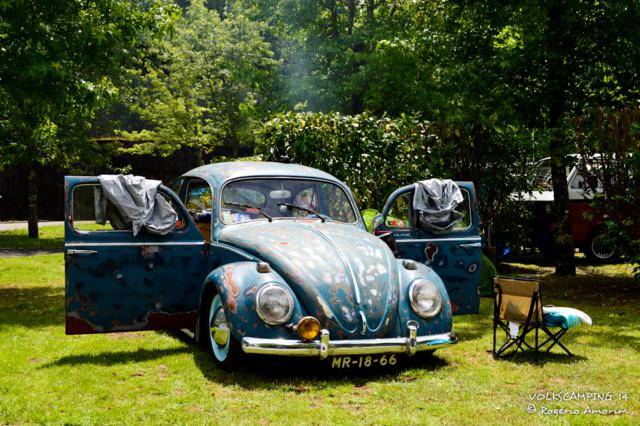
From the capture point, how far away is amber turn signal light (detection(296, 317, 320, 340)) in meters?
6.18

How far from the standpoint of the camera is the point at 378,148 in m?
13.1

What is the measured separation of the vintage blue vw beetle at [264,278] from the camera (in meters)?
6.29

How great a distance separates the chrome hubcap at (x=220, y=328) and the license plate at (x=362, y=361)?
3.38ft

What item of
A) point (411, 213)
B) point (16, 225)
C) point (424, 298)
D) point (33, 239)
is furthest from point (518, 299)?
point (16, 225)

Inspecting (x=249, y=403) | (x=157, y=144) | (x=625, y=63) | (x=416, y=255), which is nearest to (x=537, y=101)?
(x=625, y=63)

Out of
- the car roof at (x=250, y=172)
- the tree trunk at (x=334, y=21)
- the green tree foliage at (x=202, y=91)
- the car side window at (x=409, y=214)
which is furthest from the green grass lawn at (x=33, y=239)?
the car roof at (x=250, y=172)

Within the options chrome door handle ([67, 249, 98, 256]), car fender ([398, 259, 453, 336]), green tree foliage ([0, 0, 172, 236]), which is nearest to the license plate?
car fender ([398, 259, 453, 336])

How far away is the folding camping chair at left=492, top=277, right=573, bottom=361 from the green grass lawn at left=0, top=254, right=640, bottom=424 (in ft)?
0.55

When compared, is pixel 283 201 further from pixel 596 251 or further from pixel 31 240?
pixel 31 240

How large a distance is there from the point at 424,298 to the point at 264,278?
142 cm

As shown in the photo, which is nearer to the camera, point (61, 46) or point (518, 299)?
point (518, 299)

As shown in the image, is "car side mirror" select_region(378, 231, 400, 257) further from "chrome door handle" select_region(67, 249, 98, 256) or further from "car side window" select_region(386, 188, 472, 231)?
"chrome door handle" select_region(67, 249, 98, 256)

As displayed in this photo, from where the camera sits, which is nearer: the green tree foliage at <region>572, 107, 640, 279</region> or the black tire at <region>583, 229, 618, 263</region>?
the green tree foliage at <region>572, 107, 640, 279</region>

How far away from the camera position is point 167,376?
6602 mm
